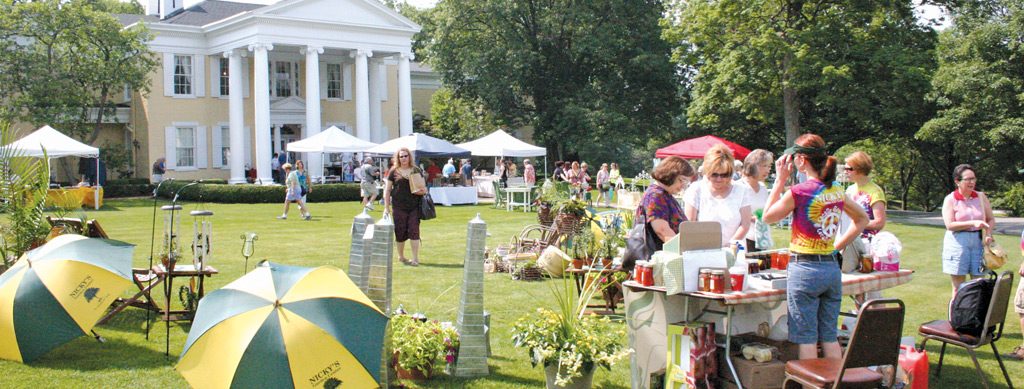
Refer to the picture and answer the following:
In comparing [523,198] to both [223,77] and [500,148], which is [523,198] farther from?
[223,77]

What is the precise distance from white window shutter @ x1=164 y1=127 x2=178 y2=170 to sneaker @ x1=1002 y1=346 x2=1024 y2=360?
109ft

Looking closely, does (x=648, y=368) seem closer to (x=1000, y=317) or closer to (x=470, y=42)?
(x=1000, y=317)

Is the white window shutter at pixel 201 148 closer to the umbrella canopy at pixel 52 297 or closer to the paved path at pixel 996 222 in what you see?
the paved path at pixel 996 222

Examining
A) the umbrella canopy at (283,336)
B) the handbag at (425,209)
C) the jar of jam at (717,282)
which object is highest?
the handbag at (425,209)

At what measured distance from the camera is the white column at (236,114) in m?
34.4

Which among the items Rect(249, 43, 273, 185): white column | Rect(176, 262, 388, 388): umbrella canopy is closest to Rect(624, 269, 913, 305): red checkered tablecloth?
Rect(176, 262, 388, 388): umbrella canopy

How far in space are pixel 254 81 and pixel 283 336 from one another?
32727 mm

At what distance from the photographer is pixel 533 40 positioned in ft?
136

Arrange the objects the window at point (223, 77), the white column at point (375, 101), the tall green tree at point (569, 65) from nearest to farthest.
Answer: the window at point (223, 77) → the white column at point (375, 101) → the tall green tree at point (569, 65)

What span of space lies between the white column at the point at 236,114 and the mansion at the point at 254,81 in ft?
0.13

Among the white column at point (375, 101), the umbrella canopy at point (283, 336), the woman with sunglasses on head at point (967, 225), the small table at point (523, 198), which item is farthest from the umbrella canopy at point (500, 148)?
the umbrella canopy at point (283, 336)

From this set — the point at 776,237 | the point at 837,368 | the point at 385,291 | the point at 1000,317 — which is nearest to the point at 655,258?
the point at 837,368

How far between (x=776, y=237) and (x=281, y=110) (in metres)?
25.8

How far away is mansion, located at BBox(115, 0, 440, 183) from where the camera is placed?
33.8 metres
